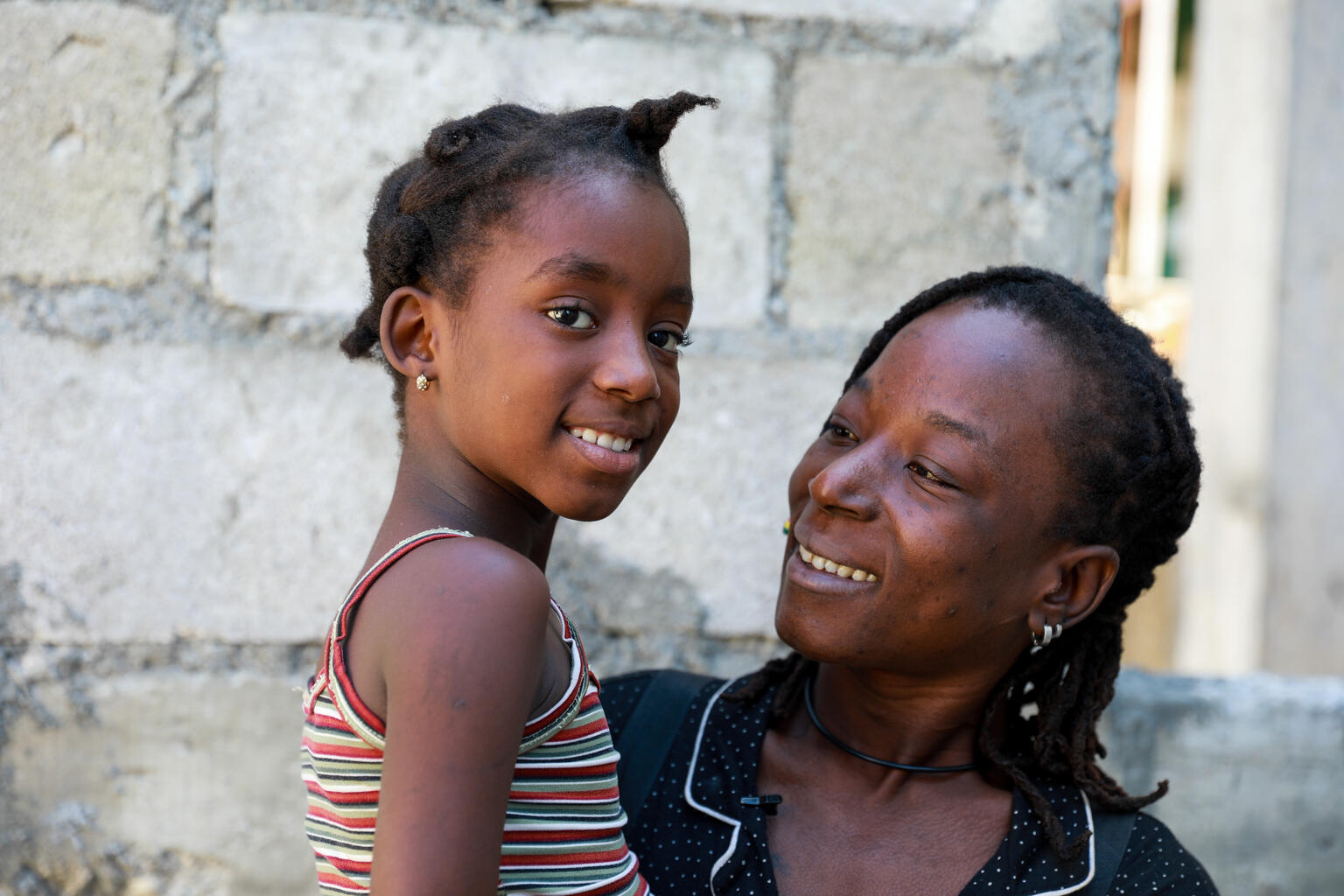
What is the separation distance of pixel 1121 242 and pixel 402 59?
23.2 ft

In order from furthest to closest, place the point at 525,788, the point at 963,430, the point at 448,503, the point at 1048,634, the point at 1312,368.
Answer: the point at 1312,368, the point at 1048,634, the point at 963,430, the point at 448,503, the point at 525,788

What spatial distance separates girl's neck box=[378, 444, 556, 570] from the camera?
1462 mm

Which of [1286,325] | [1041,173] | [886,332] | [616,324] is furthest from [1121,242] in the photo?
[616,324]

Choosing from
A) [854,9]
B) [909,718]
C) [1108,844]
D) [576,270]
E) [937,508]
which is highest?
[854,9]

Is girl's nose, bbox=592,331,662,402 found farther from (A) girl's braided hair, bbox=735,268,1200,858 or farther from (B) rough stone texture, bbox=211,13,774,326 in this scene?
(B) rough stone texture, bbox=211,13,774,326

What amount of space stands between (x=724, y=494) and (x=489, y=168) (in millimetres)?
986

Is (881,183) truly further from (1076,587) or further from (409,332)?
(409,332)

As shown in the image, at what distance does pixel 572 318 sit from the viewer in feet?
4.69

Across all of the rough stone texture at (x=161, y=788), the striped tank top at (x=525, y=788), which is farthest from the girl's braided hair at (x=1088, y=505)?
the rough stone texture at (x=161, y=788)

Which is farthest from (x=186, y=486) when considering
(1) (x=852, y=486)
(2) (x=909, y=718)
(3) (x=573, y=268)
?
(2) (x=909, y=718)

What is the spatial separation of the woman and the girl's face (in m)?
0.38

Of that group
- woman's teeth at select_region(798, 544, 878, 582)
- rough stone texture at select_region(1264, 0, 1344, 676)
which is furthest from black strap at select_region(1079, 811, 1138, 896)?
rough stone texture at select_region(1264, 0, 1344, 676)

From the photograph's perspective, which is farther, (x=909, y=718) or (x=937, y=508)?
(x=909, y=718)

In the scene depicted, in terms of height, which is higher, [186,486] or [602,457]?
[602,457]
